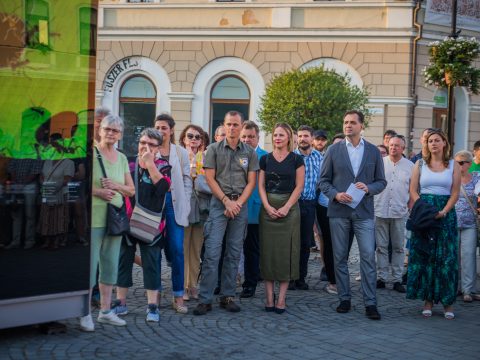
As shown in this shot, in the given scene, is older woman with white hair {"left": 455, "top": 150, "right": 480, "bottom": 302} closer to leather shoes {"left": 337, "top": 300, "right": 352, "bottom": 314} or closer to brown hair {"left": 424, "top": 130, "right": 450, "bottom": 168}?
brown hair {"left": 424, "top": 130, "right": 450, "bottom": 168}

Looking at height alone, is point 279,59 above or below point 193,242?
above

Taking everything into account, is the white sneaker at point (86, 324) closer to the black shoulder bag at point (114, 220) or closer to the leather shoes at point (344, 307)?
the black shoulder bag at point (114, 220)

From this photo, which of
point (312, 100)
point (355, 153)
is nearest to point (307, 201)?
point (355, 153)

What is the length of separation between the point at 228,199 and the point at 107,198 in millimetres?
1516

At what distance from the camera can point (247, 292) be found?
8.34m

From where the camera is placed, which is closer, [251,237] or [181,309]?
[181,309]

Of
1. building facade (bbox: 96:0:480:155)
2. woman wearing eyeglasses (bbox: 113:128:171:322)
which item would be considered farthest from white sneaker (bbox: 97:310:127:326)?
building facade (bbox: 96:0:480:155)

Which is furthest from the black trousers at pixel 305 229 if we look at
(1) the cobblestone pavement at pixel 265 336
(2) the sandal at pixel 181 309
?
(2) the sandal at pixel 181 309

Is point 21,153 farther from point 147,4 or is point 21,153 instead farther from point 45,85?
point 147,4

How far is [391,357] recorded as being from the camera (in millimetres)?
5828

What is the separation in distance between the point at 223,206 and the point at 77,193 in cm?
195

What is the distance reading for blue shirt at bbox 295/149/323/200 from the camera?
9234 millimetres

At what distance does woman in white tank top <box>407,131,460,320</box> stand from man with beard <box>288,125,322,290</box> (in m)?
1.70

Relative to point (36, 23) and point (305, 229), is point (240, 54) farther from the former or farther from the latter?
point (36, 23)
